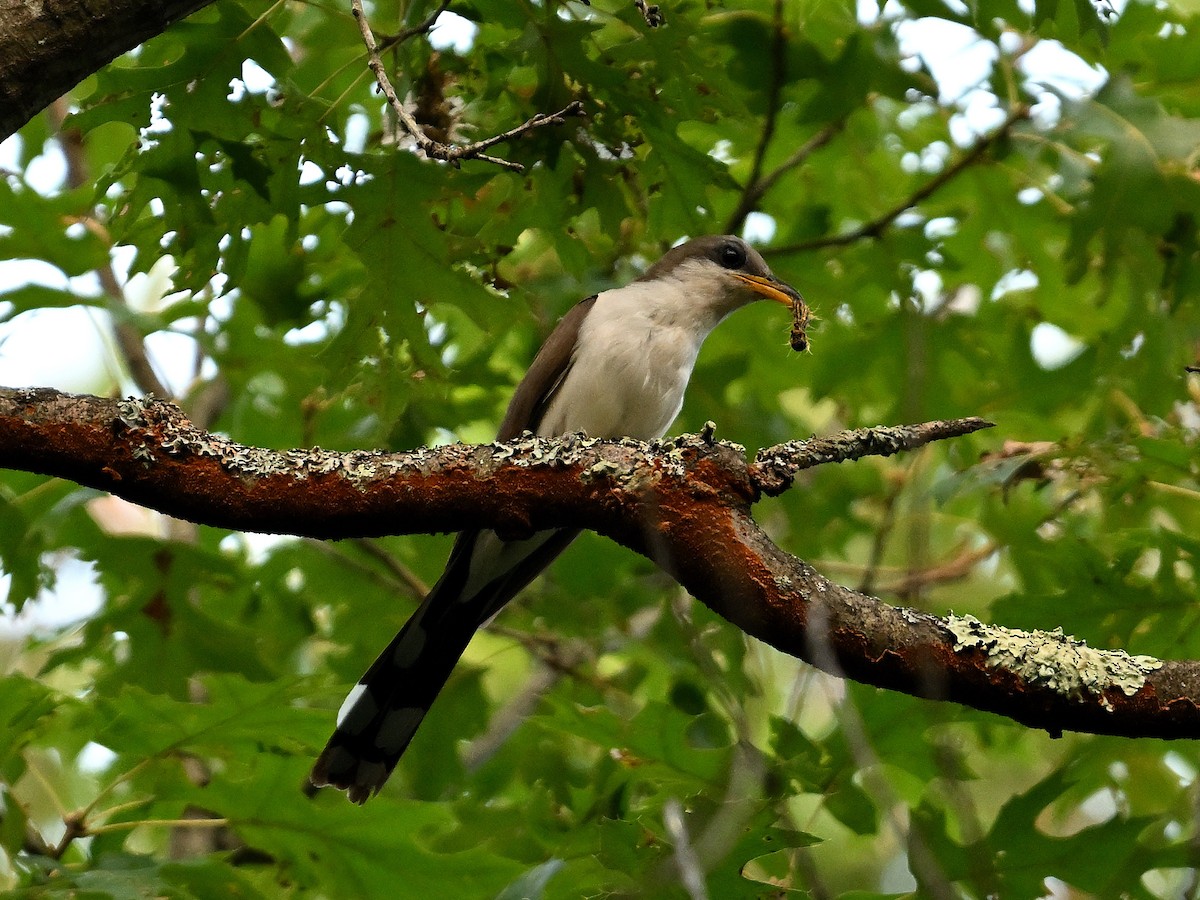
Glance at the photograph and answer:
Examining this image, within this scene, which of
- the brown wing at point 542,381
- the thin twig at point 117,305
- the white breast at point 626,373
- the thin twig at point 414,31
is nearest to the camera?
the thin twig at point 414,31

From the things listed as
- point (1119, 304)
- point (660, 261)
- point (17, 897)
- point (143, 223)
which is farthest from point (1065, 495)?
point (17, 897)

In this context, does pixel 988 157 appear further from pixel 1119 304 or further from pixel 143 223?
pixel 143 223

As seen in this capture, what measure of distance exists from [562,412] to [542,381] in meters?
0.21

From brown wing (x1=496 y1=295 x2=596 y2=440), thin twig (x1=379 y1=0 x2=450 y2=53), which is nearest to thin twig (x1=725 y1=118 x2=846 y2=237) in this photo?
brown wing (x1=496 y1=295 x2=596 y2=440)

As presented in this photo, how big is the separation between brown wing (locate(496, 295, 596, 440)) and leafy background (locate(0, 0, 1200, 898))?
311mm

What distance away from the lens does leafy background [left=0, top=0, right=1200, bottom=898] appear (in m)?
4.18

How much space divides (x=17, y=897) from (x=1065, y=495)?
18.1ft

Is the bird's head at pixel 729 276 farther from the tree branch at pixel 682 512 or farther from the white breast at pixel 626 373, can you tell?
the tree branch at pixel 682 512

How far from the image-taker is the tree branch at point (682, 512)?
9.84 ft

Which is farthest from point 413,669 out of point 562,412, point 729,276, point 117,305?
point 729,276

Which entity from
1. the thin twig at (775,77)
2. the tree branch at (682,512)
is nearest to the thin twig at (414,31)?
the tree branch at (682,512)

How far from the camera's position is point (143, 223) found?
4406mm

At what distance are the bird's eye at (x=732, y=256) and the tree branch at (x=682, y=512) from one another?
284 cm

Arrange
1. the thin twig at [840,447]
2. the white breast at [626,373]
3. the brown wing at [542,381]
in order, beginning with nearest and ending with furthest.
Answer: the thin twig at [840,447] < the white breast at [626,373] < the brown wing at [542,381]
